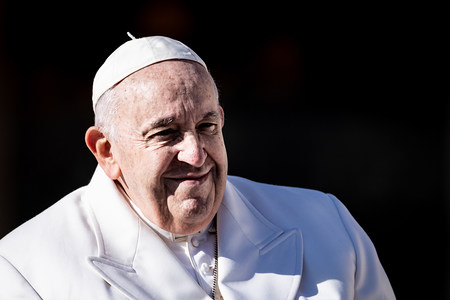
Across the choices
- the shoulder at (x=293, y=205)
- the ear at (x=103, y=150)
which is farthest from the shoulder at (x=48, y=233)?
the shoulder at (x=293, y=205)

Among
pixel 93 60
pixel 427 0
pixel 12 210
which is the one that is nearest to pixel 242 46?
pixel 93 60

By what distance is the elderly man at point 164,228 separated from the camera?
281 centimetres

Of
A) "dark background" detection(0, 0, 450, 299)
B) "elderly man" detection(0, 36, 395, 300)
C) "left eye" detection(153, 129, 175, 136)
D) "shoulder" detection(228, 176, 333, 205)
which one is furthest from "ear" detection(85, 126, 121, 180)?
"dark background" detection(0, 0, 450, 299)

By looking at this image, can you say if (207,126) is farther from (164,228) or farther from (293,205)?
(293,205)

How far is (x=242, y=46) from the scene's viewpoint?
6.14m

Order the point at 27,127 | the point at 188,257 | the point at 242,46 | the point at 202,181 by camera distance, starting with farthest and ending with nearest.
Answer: the point at 242,46 → the point at 27,127 → the point at 188,257 → the point at 202,181

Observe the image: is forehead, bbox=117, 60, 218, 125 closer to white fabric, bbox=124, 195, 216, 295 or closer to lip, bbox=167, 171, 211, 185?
lip, bbox=167, 171, 211, 185

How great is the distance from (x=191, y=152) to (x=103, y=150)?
458 mm

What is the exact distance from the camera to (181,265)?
9.73 feet

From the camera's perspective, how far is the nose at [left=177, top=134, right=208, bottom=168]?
2791 millimetres

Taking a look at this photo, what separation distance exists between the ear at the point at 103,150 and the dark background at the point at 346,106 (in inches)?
115

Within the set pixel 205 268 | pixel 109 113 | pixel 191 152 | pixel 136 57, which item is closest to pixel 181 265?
pixel 205 268

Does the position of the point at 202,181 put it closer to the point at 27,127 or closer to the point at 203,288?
the point at 203,288

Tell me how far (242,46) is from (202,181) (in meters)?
3.44
